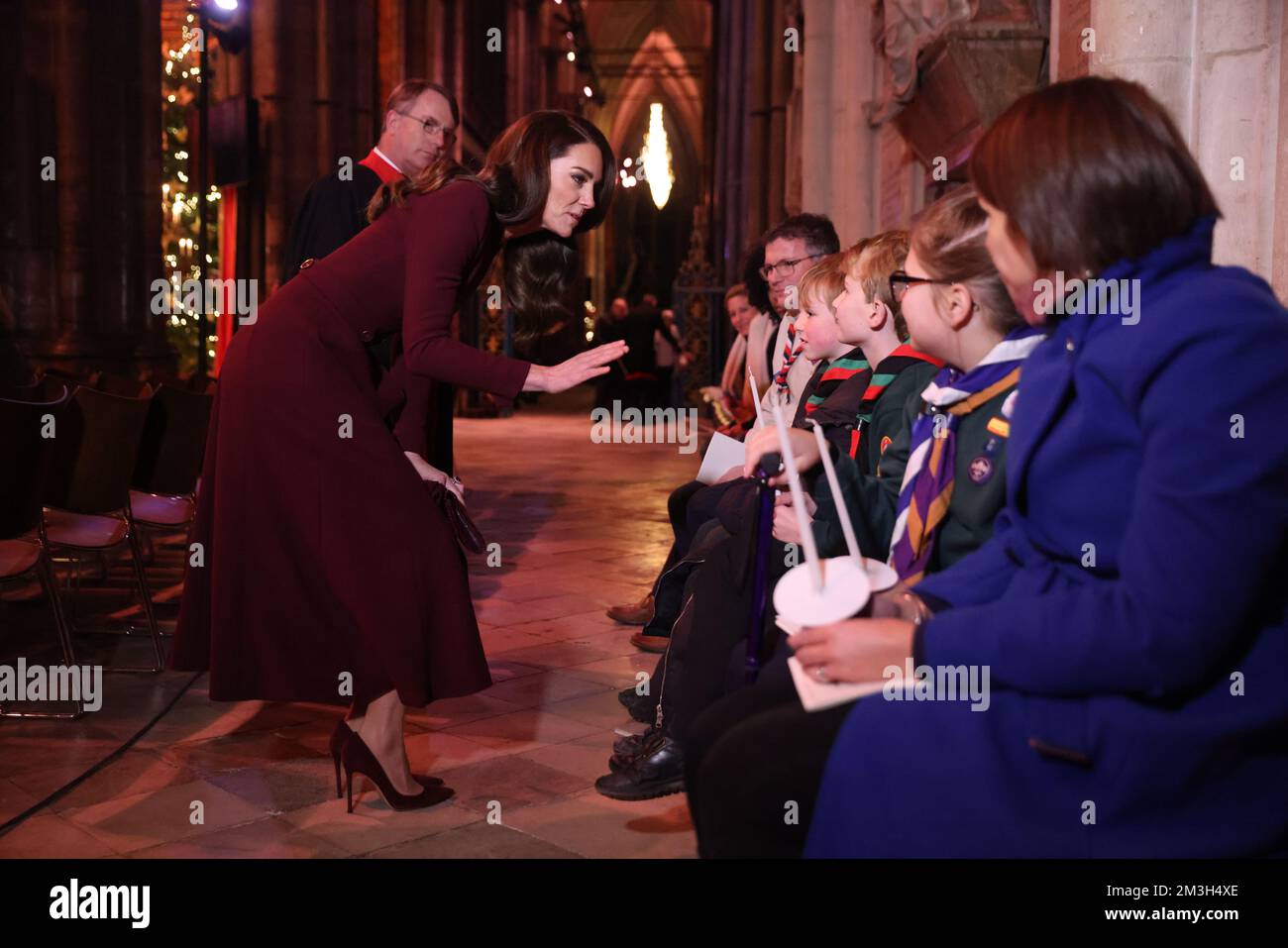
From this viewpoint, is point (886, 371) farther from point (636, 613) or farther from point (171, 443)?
point (171, 443)

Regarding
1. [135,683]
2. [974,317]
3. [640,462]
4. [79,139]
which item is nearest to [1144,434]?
[974,317]

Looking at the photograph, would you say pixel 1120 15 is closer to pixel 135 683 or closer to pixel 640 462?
pixel 135 683

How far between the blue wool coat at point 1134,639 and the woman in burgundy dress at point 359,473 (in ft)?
Answer: 5.11

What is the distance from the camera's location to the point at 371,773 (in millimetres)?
3348

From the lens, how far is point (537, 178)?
3.30 m

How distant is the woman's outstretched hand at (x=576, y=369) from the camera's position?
2887mm

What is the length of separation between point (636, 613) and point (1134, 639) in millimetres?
4459

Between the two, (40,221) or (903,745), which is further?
(40,221)

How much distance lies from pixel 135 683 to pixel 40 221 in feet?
22.2

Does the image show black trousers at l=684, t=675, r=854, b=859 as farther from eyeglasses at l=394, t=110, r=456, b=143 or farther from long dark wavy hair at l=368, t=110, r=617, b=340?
eyeglasses at l=394, t=110, r=456, b=143

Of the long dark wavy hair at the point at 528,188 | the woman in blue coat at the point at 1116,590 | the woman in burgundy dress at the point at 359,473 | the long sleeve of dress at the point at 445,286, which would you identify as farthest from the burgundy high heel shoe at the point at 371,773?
the woman in blue coat at the point at 1116,590

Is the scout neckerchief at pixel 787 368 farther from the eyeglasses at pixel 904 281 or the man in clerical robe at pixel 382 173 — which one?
the eyeglasses at pixel 904 281

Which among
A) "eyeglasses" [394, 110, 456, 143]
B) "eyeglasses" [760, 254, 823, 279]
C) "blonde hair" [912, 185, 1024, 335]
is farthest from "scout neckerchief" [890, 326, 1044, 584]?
"eyeglasses" [394, 110, 456, 143]

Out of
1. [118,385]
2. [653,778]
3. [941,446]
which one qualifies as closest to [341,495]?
[653,778]
